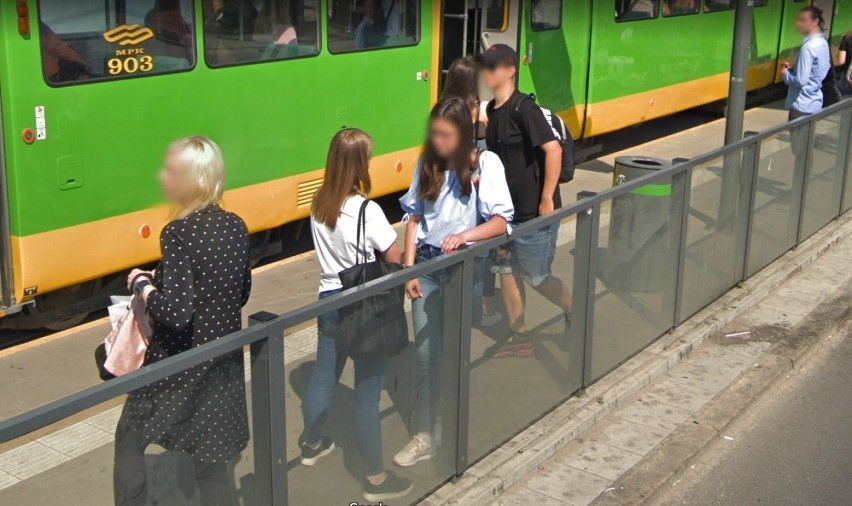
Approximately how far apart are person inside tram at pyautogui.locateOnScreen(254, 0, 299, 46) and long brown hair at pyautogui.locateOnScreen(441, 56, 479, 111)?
2.35 metres

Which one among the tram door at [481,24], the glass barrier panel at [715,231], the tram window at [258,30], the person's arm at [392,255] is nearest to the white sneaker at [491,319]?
the person's arm at [392,255]

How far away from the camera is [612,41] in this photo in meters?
13.3

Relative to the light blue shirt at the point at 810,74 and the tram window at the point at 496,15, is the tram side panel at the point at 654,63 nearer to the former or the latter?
the tram window at the point at 496,15

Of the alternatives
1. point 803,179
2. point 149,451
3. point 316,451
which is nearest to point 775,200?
point 803,179

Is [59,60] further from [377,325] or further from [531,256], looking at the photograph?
[377,325]

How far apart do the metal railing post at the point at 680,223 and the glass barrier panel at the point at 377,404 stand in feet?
7.94

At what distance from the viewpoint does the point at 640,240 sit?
21.7 feet

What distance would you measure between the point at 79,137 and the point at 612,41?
7835 mm

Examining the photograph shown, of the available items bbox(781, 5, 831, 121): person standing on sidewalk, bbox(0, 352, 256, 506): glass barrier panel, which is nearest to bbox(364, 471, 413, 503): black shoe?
bbox(0, 352, 256, 506): glass barrier panel

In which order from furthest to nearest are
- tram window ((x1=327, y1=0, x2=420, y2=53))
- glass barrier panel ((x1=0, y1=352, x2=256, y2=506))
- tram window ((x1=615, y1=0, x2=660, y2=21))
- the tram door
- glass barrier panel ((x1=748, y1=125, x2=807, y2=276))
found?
tram window ((x1=615, y1=0, x2=660, y2=21)), the tram door, tram window ((x1=327, y1=0, x2=420, y2=53)), glass barrier panel ((x1=748, y1=125, x2=807, y2=276)), glass barrier panel ((x1=0, y1=352, x2=256, y2=506))

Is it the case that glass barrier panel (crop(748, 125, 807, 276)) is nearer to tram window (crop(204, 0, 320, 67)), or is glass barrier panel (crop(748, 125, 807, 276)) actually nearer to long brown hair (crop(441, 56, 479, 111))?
long brown hair (crop(441, 56, 479, 111))

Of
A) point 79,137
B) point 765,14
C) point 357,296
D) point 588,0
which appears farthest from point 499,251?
point 765,14

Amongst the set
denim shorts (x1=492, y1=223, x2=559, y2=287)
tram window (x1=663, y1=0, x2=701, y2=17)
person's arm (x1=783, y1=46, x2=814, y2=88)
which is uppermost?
tram window (x1=663, y1=0, x2=701, y2=17)

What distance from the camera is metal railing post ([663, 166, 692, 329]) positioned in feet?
22.5
